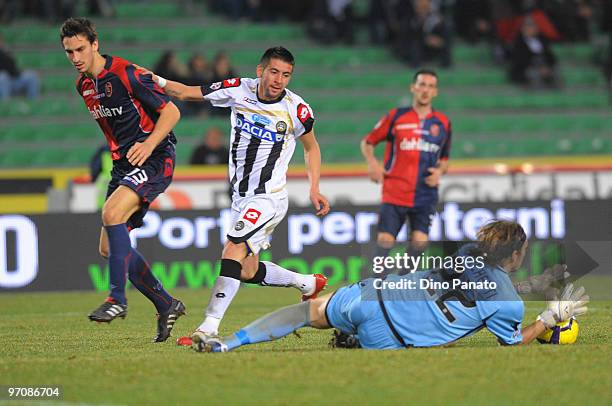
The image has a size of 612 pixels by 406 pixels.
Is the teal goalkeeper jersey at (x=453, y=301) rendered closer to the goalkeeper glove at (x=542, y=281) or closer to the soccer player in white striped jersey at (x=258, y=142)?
the goalkeeper glove at (x=542, y=281)

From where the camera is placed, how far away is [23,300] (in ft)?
44.2

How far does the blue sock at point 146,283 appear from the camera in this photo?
8477mm

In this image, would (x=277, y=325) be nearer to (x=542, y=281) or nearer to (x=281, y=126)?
(x=542, y=281)

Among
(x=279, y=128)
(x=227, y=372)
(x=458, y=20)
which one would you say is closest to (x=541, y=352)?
(x=227, y=372)

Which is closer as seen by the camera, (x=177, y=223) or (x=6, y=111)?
(x=177, y=223)

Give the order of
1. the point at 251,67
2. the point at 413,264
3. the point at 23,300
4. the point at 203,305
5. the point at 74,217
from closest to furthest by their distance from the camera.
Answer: the point at 413,264 < the point at 203,305 < the point at 23,300 < the point at 74,217 < the point at 251,67

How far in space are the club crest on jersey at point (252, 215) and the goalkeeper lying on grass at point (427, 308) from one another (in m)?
1.19

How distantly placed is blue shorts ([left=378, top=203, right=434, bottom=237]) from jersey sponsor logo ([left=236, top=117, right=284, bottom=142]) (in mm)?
3658

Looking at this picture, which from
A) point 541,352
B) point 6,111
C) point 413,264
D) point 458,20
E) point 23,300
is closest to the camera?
point 541,352

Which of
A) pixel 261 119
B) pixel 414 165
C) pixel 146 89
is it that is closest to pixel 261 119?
pixel 261 119

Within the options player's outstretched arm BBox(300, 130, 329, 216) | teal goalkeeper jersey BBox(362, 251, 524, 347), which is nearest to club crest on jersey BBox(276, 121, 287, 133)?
player's outstretched arm BBox(300, 130, 329, 216)

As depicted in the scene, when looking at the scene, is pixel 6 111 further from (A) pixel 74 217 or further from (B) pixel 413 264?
(B) pixel 413 264

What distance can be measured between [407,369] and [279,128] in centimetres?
262

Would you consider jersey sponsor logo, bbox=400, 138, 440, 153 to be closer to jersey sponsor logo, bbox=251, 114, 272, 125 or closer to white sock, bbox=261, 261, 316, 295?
white sock, bbox=261, 261, 316, 295
